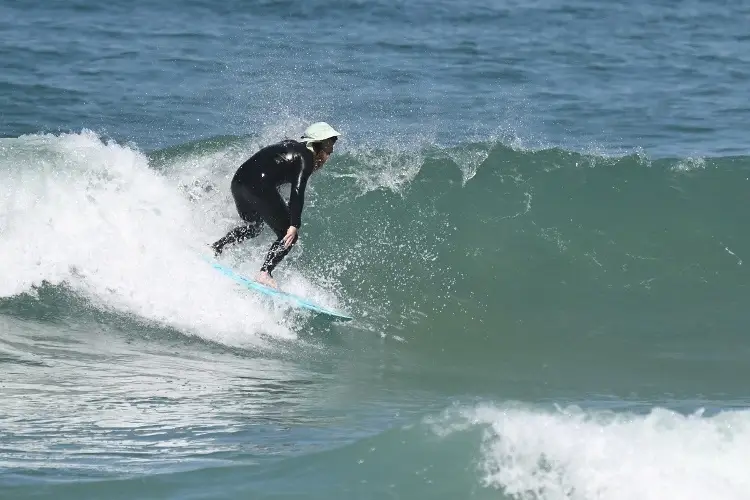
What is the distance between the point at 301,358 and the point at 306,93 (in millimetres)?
7834

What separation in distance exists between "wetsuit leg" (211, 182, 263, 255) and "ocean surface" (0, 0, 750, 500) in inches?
8.7

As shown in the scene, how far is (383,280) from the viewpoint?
10227 mm

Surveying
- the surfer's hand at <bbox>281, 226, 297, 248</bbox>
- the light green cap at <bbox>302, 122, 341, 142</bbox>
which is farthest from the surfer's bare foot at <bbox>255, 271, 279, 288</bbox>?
the light green cap at <bbox>302, 122, 341, 142</bbox>

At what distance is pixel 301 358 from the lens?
331 inches

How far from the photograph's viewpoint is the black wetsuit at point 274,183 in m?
8.74

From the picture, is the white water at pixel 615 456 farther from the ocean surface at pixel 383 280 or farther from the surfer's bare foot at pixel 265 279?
the surfer's bare foot at pixel 265 279

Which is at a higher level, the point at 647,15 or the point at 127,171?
the point at 647,15

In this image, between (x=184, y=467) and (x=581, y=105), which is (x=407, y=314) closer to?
(x=184, y=467)

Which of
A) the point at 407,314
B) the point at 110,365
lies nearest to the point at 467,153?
the point at 407,314

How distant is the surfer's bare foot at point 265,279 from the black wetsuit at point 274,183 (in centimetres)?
4

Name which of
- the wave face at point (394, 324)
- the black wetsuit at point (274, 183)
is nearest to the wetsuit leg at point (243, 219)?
the black wetsuit at point (274, 183)

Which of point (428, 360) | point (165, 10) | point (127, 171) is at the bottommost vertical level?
point (428, 360)

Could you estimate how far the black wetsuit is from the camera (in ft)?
28.7

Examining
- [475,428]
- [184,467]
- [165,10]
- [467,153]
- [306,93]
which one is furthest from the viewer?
[165,10]
